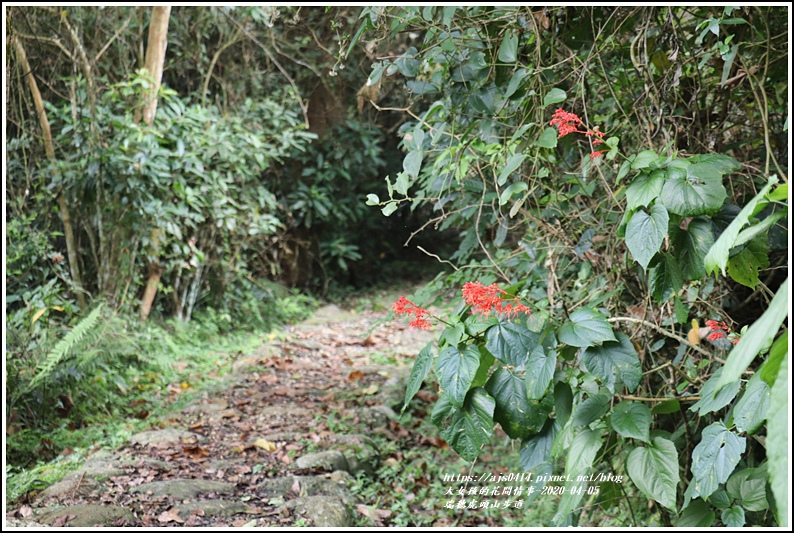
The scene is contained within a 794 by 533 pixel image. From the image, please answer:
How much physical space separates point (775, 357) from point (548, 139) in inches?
33.1

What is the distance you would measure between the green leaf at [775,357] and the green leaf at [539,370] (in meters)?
0.47

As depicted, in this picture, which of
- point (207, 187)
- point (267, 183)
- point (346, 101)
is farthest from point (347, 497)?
point (346, 101)

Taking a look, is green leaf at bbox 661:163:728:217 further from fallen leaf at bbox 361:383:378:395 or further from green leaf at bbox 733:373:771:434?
fallen leaf at bbox 361:383:378:395

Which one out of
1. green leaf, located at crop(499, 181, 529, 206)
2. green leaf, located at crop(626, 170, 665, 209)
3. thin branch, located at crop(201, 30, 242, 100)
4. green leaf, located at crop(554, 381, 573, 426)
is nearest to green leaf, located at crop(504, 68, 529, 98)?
green leaf, located at crop(499, 181, 529, 206)

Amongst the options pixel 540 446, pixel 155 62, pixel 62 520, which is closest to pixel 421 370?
pixel 540 446

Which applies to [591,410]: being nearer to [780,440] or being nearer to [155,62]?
[780,440]

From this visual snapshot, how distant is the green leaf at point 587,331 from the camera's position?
1.16 meters

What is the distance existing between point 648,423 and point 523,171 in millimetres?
843

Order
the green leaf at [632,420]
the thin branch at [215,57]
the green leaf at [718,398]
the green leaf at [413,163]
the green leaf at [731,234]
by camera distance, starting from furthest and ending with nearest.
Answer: the thin branch at [215,57] < the green leaf at [413,163] < the green leaf at [632,420] < the green leaf at [718,398] < the green leaf at [731,234]

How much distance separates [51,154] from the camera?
3.56 meters

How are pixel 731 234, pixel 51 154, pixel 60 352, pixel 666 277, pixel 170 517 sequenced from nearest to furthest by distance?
1. pixel 731 234
2. pixel 666 277
3. pixel 170 517
4. pixel 60 352
5. pixel 51 154

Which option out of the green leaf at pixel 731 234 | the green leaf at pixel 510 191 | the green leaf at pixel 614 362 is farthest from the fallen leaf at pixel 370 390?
the green leaf at pixel 731 234

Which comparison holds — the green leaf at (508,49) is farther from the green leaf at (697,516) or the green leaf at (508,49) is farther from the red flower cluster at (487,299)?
the green leaf at (697,516)

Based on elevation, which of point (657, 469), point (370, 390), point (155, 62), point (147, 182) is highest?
point (155, 62)
